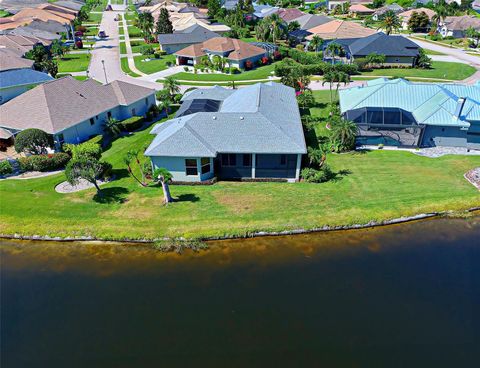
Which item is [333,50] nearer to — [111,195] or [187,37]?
[187,37]

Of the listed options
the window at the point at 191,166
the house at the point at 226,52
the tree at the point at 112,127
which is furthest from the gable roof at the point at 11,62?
the window at the point at 191,166

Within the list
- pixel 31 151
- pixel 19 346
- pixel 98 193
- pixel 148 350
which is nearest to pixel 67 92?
pixel 31 151

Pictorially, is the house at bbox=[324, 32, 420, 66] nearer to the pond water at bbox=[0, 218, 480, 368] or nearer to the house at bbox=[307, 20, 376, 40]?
the house at bbox=[307, 20, 376, 40]

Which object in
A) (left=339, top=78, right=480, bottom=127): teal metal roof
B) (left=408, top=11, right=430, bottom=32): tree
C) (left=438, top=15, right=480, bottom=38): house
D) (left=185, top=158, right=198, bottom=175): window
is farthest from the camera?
(left=408, top=11, right=430, bottom=32): tree

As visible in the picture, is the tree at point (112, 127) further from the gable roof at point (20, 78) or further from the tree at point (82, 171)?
the gable roof at point (20, 78)

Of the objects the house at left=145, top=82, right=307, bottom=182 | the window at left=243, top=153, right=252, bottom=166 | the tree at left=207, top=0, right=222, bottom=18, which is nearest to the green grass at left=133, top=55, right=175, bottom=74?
the house at left=145, top=82, right=307, bottom=182

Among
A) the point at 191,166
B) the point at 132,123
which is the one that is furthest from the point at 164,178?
the point at 132,123

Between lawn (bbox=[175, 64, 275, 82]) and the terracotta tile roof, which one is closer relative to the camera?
lawn (bbox=[175, 64, 275, 82])
